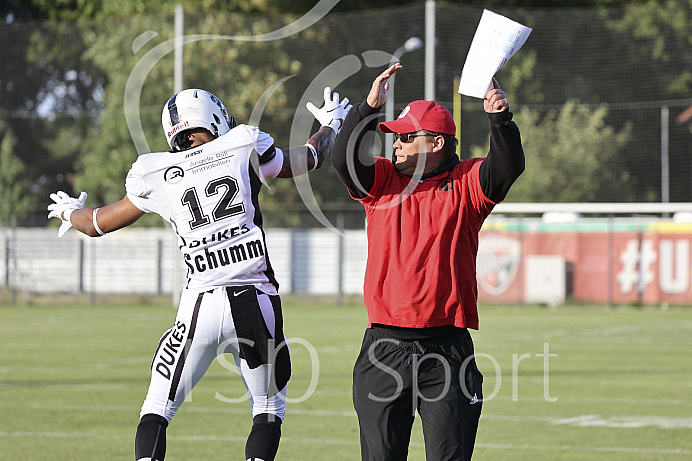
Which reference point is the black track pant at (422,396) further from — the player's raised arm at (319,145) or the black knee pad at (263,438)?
the player's raised arm at (319,145)

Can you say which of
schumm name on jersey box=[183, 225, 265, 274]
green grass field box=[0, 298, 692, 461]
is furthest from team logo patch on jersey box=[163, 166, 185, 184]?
green grass field box=[0, 298, 692, 461]

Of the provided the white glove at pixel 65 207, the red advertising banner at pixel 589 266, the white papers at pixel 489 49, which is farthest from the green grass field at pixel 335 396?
the red advertising banner at pixel 589 266

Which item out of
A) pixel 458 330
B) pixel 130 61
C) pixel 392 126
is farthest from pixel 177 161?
pixel 130 61

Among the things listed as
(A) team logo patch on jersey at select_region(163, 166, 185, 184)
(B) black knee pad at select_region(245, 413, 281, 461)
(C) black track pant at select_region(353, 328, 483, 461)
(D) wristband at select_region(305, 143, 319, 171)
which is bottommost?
(B) black knee pad at select_region(245, 413, 281, 461)

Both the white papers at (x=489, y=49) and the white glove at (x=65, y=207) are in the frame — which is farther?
the white glove at (x=65, y=207)

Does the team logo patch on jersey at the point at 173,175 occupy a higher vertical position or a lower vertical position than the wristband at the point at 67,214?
higher

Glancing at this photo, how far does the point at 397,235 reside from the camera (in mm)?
4762

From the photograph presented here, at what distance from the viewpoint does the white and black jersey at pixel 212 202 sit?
513cm

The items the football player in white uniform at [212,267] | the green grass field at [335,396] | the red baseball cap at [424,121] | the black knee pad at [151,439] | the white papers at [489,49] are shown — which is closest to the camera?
the white papers at [489,49]

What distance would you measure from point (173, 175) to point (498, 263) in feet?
81.9

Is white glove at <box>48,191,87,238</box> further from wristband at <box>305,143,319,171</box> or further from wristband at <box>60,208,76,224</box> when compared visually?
wristband at <box>305,143,319,171</box>

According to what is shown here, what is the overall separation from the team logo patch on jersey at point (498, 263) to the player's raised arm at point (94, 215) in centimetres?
2417

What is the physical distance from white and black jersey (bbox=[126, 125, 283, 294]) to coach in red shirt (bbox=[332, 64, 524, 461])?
2.00ft

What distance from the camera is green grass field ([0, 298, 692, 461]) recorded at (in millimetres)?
8023
